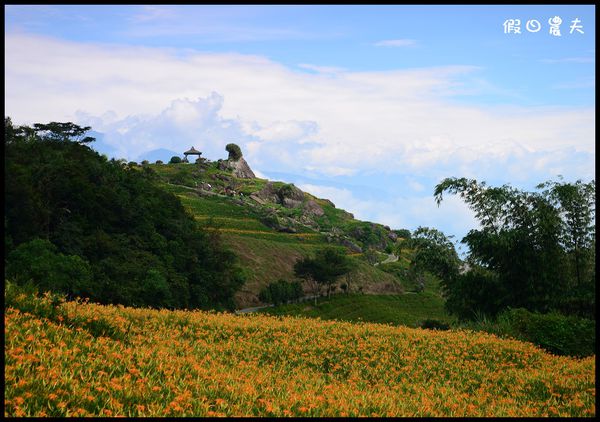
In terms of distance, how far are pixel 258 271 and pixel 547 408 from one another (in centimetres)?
6392

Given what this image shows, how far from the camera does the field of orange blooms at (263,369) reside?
348 inches

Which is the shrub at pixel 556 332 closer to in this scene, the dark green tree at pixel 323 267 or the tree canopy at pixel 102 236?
the tree canopy at pixel 102 236

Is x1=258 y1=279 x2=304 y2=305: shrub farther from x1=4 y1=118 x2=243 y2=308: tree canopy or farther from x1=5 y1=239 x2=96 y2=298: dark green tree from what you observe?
x1=5 y1=239 x2=96 y2=298: dark green tree

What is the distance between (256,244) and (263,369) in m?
69.6

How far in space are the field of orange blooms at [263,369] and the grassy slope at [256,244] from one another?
44.2 metres

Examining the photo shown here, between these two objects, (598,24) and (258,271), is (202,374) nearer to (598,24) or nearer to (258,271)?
(598,24)

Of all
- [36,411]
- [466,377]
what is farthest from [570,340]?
[36,411]

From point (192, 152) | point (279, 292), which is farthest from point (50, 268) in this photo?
point (192, 152)

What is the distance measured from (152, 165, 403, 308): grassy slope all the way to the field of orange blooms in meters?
44.2

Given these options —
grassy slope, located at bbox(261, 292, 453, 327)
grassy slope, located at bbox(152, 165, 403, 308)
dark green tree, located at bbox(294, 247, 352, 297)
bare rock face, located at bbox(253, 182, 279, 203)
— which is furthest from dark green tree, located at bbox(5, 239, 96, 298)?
bare rock face, located at bbox(253, 182, 279, 203)

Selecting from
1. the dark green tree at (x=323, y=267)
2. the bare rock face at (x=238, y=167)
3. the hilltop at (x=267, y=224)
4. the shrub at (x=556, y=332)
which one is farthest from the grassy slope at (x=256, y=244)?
the shrub at (x=556, y=332)

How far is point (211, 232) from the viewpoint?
5941 centimetres

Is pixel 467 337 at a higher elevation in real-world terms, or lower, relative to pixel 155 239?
lower

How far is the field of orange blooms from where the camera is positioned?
884cm
